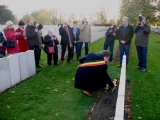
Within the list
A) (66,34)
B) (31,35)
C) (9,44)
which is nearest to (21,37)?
(31,35)

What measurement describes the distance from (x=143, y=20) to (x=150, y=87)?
8.32ft

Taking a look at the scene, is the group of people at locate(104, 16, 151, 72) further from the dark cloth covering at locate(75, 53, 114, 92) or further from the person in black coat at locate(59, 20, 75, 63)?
the dark cloth covering at locate(75, 53, 114, 92)

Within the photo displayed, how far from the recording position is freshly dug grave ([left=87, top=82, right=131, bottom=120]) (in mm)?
4270

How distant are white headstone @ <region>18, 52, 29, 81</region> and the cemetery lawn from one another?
0.22 meters

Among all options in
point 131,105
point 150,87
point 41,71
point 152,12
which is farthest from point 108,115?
point 152,12

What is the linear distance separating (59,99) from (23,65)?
2044 millimetres

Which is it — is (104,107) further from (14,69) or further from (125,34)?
(125,34)

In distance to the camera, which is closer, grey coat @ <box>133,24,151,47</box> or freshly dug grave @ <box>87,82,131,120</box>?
freshly dug grave @ <box>87,82,131,120</box>

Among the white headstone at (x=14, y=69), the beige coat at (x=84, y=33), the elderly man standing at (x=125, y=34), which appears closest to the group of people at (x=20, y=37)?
the white headstone at (x=14, y=69)

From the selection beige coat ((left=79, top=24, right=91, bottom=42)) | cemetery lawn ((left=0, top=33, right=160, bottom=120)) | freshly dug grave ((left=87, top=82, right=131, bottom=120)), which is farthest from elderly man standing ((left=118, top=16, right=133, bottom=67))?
freshly dug grave ((left=87, top=82, right=131, bottom=120))

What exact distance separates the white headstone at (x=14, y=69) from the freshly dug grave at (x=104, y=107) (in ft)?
8.16

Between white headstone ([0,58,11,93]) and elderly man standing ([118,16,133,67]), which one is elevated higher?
elderly man standing ([118,16,133,67])

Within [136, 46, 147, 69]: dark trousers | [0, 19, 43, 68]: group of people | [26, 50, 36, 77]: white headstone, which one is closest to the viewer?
[26, 50, 36, 77]: white headstone

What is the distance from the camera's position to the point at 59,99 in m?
5.09
